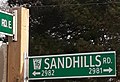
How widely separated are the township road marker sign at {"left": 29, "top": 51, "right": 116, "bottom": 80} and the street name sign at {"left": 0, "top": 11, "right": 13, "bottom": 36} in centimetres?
43

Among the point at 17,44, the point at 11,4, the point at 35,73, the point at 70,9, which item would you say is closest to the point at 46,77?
the point at 35,73

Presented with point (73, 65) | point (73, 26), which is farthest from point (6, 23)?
point (73, 26)

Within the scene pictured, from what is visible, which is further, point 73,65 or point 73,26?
point 73,26

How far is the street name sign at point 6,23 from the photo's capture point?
483 centimetres

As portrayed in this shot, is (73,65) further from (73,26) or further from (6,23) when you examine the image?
(73,26)

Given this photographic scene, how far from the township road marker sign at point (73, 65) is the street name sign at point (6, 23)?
1.40ft

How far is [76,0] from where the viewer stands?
22.0m

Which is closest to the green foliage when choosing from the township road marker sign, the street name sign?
the street name sign

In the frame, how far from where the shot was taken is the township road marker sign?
4.52 metres

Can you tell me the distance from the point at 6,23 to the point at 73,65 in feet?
3.15

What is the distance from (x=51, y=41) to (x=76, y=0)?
2.60 meters

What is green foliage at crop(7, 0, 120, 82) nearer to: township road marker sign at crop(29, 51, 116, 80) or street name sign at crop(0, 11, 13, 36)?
street name sign at crop(0, 11, 13, 36)

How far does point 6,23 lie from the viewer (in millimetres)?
4895

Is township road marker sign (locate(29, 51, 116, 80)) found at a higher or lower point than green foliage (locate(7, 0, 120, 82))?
lower
